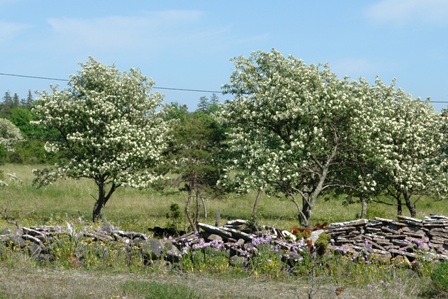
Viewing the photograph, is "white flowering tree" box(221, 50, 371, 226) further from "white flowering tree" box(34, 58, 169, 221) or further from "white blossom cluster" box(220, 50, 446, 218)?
"white flowering tree" box(34, 58, 169, 221)

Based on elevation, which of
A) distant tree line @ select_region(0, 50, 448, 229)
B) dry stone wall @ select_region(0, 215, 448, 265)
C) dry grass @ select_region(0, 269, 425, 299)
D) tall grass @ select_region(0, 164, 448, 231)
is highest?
distant tree line @ select_region(0, 50, 448, 229)

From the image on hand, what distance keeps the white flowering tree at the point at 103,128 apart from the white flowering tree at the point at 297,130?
4850 mm

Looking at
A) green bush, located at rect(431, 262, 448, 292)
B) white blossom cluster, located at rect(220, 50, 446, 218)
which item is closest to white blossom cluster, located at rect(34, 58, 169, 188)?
white blossom cluster, located at rect(220, 50, 446, 218)

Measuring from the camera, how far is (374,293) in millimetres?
11266

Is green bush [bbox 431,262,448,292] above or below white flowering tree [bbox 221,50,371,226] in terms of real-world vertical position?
below

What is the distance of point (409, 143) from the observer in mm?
27406

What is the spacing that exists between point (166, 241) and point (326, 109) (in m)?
11.5

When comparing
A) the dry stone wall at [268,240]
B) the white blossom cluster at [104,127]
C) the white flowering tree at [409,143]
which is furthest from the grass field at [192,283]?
the white blossom cluster at [104,127]

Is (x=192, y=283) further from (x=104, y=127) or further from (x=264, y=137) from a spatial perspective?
(x=104, y=127)

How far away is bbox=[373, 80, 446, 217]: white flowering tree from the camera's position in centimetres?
2588

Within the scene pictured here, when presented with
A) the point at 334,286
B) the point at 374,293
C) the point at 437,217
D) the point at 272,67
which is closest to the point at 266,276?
the point at 334,286

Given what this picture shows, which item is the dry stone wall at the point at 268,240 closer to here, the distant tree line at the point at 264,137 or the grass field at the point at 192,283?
the grass field at the point at 192,283

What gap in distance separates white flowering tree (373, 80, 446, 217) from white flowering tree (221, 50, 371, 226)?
60.2 inches

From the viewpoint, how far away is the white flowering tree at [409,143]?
25875 mm
